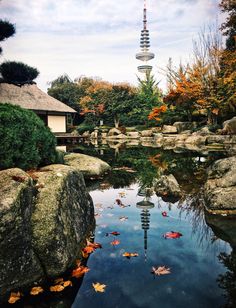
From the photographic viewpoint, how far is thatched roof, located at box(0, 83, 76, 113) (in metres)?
23.5

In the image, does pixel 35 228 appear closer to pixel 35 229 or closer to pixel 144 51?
pixel 35 229

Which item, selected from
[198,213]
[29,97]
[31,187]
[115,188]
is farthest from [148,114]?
[31,187]

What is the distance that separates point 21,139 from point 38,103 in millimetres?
21996

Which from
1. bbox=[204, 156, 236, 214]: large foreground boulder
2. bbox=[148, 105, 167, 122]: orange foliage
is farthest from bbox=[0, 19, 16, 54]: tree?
bbox=[148, 105, 167, 122]: orange foliage

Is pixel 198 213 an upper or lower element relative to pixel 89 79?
lower

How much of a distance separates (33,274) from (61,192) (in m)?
1.05

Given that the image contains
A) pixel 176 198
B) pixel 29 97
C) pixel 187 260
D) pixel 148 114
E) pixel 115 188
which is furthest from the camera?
pixel 148 114

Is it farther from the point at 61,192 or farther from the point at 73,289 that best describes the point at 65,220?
the point at 73,289

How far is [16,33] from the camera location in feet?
23.6

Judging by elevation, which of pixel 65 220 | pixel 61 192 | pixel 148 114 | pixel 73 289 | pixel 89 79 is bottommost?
pixel 73 289

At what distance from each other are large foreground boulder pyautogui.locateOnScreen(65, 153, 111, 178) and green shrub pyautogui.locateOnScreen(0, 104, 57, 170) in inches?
168

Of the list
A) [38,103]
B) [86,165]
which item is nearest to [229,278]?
[86,165]

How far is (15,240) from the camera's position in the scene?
2.93 metres

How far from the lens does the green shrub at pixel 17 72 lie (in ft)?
26.0
